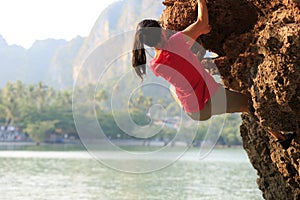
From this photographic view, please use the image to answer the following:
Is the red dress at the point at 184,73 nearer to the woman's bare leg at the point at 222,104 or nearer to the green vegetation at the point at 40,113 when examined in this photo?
the woman's bare leg at the point at 222,104

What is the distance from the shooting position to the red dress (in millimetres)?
4938

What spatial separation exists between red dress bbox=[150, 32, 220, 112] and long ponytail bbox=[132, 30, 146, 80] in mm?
101

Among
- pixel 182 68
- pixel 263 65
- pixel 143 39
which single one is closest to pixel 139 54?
pixel 143 39

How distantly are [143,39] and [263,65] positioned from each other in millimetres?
1130

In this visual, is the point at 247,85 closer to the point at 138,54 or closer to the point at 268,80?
the point at 268,80

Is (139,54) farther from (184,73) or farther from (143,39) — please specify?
(184,73)

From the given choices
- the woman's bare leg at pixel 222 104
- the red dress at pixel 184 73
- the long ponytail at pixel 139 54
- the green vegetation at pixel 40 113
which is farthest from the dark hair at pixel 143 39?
the green vegetation at pixel 40 113

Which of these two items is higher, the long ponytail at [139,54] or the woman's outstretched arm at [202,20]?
the woman's outstretched arm at [202,20]

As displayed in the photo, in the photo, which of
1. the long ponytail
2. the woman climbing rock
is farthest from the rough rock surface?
the long ponytail

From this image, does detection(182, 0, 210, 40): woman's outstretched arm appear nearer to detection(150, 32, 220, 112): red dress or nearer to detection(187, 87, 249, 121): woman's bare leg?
detection(150, 32, 220, 112): red dress

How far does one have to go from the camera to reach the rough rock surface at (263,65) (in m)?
4.58

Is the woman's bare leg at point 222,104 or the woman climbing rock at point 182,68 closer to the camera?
the woman climbing rock at point 182,68

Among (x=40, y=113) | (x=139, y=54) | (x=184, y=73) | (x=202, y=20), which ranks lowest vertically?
(x=184, y=73)

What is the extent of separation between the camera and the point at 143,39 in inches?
194
